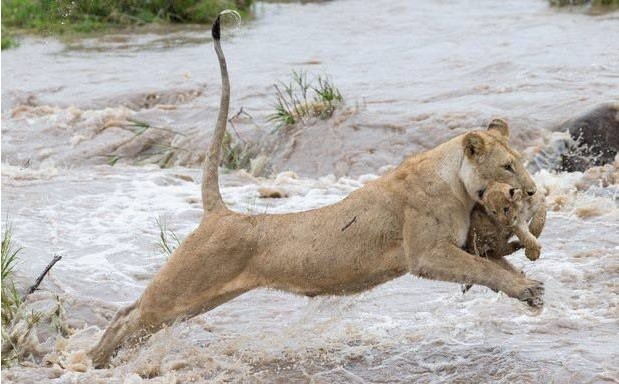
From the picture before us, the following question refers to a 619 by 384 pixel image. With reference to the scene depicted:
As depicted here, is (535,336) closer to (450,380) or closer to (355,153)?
(450,380)

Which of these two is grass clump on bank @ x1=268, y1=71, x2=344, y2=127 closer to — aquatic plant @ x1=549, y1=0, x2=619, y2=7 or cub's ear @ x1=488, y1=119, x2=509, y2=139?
cub's ear @ x1=488, y1=119, x2=509, y2=139

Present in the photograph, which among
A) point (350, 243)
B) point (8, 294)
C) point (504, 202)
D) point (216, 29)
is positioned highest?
point (216, 29)

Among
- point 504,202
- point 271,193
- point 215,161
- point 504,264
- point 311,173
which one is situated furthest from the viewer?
point 311,173

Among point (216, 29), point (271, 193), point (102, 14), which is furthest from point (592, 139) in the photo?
point (102, 14)

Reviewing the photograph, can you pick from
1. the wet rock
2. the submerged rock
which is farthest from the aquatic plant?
the wet rock

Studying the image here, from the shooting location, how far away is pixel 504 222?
6527 mm

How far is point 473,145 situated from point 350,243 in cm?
90

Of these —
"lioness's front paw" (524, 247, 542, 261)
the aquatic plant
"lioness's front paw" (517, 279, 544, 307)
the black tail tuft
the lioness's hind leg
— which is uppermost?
the black tail tuft

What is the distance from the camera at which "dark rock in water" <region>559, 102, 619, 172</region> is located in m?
11.5

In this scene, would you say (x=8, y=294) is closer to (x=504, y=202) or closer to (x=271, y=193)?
(x=504, y=202)

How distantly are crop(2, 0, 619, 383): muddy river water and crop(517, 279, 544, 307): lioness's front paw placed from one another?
459 mm

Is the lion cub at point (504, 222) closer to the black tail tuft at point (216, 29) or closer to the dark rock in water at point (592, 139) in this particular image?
the black tail tuft at point (216, 29)

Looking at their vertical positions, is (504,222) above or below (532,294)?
above

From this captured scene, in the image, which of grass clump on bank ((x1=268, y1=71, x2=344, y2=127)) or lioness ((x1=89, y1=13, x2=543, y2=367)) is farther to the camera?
grass clump on bank ((x1=268, y1=71, x2=344, y2=127))
